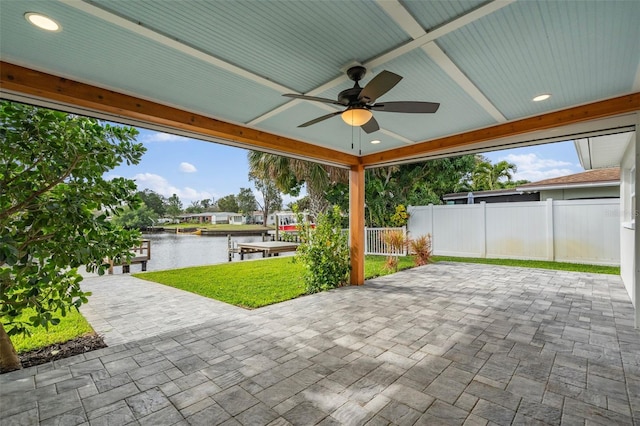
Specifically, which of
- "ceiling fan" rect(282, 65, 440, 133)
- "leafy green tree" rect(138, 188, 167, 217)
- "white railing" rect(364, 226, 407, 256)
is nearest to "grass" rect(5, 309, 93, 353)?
"ceiling fan" rect(282, 65, 440, 133)

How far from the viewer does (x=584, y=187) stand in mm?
8562

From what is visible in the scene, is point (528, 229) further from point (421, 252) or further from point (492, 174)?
point (492, 174)

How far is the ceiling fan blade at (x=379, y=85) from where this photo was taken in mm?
2041

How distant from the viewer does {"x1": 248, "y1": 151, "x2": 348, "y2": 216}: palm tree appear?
9500 mm

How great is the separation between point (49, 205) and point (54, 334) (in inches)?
77.6

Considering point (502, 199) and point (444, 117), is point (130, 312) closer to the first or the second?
point (444, 117)

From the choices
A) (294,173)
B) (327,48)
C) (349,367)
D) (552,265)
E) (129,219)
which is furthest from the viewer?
(294,173)

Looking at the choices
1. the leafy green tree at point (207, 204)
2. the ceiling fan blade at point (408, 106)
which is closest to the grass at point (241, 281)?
the ceiling fan blade at point (408, 106)

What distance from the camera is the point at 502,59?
2.28 meters

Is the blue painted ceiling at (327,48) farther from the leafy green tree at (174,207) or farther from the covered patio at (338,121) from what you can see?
the leafy green tree at (174,207)

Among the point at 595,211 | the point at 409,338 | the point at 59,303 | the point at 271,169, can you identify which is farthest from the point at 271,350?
the point at 595,211

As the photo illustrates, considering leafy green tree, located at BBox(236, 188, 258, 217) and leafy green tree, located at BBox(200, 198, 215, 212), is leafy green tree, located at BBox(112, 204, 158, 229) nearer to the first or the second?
leafy green tree, located at BBox(236, 188, 258, 217)

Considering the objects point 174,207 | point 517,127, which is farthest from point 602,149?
point 174,207

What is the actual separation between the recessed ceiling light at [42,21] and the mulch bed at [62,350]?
8.61 ft
